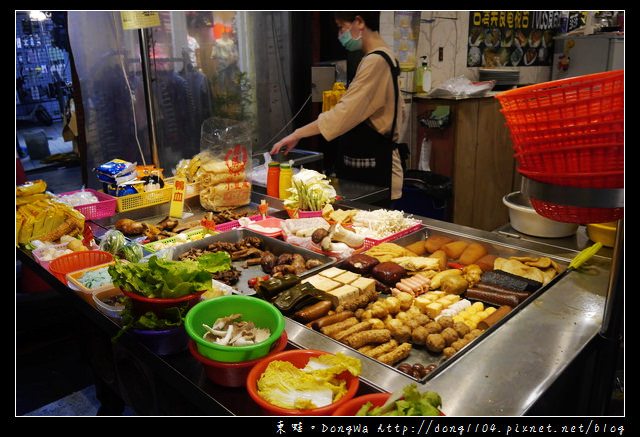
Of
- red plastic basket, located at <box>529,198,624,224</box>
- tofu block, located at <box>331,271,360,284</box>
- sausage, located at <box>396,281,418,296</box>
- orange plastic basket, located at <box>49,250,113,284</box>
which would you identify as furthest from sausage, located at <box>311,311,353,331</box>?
orange plastic basket, located at <box>49,250,113,284</box>

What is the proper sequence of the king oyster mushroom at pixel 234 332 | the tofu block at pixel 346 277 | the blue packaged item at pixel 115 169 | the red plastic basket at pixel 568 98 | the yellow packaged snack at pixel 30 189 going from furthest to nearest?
the blue packaged item at pixel 115 169 → the yellow packaged snack at pixel 30 189 → the tofu block at pixel 346 277 → the king oyster mushroom at pixel 234 332 → the red plastic basket at pixel 568 98

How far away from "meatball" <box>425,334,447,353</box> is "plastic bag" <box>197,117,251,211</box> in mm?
1880

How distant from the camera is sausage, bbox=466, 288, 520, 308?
6.58 feet

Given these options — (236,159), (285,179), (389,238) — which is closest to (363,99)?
(285,179)

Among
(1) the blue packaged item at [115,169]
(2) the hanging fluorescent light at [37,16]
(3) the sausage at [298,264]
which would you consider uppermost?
(2) the hanging fluorescent light at [37,16]

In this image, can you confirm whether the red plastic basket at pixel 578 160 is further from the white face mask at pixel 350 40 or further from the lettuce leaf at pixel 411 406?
the white face mask at pixel 350 40

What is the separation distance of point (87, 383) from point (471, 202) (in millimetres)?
4352

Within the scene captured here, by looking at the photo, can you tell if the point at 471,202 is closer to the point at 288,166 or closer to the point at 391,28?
the point at 391,28

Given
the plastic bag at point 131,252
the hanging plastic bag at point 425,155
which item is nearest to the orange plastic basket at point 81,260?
the plastic bag at point 131,252

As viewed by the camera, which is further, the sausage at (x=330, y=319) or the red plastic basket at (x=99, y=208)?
the red plastic basket at (x=99, y=208)

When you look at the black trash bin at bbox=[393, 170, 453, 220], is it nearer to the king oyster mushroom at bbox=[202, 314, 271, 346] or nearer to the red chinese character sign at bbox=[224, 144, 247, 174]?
the red chinese character sign at bbox=[224, 144, 247, 174]

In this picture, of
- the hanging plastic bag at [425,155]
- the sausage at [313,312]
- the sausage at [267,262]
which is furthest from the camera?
the hanging plastic bag at [425,155]

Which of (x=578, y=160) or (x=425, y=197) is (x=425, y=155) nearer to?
(x=425, y=197)

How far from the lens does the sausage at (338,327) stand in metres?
1.84
